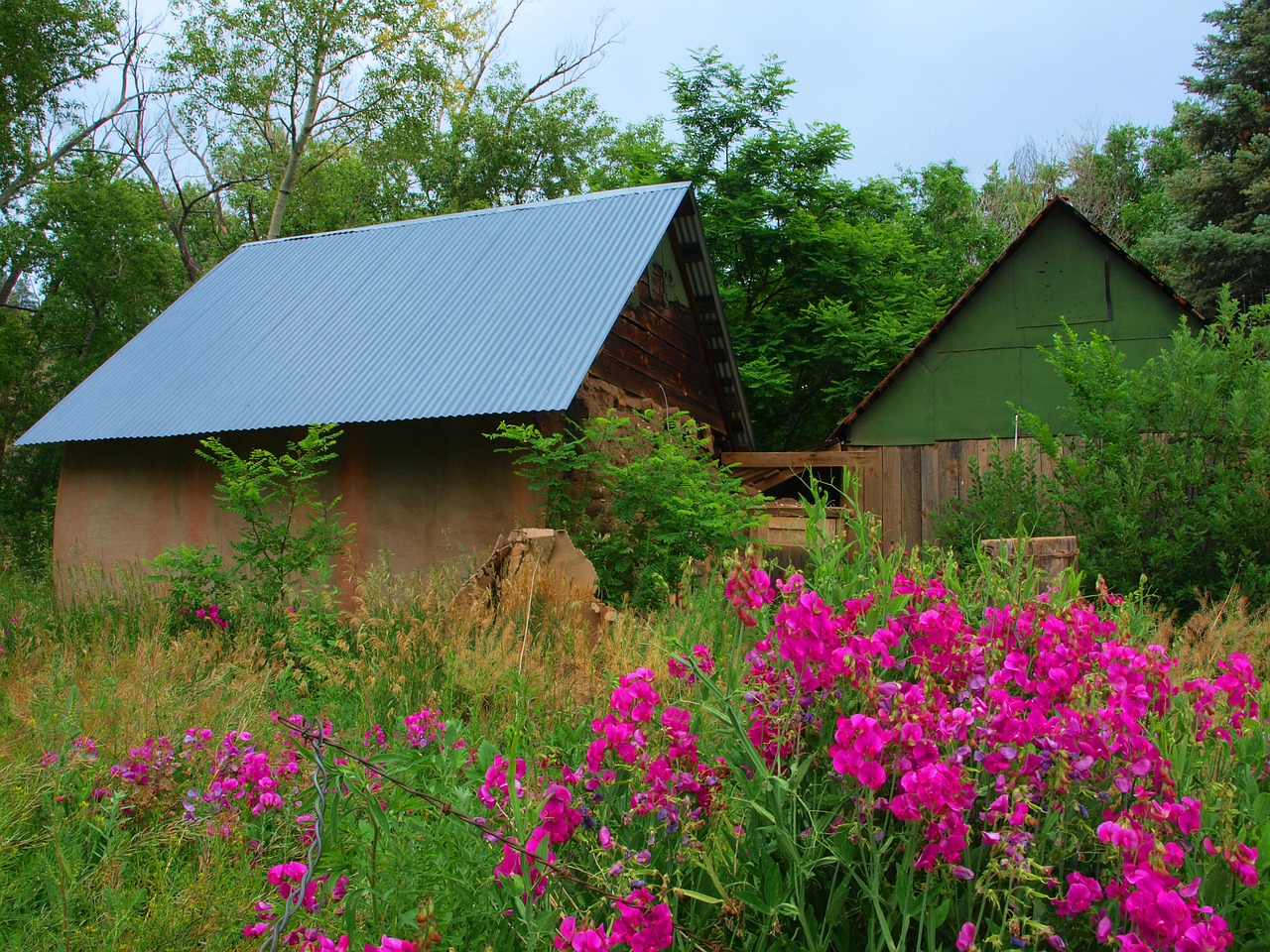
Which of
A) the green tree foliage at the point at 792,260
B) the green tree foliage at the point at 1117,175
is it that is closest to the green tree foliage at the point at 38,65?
the green tree foliage at the point at 792,260

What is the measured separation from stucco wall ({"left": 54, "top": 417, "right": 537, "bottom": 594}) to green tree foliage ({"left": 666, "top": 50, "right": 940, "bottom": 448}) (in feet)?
32.6

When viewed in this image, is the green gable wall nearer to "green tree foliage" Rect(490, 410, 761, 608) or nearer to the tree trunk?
"green tree foliage" Rect(490, 410, 761, 608)

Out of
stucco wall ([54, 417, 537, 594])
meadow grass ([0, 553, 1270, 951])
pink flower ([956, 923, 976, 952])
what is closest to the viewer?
pink flower ([956, 923, 976, 952])

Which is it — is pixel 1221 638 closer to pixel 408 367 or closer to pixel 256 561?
pixel 256 561

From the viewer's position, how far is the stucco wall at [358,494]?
1034 centimetres

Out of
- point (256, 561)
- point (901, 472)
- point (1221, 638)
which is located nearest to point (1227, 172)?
point (901, 472)

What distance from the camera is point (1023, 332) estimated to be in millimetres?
13016

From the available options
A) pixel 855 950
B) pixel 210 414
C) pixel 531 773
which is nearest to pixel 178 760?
pixel 531 773

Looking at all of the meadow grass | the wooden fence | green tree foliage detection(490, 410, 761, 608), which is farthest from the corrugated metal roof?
the wooden fence

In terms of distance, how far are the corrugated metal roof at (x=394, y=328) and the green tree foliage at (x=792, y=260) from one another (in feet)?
23.6

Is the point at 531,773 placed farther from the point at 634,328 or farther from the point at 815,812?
the point at 634,328

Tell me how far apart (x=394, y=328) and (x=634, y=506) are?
4558 millimetres

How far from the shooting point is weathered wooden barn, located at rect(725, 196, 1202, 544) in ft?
41.3

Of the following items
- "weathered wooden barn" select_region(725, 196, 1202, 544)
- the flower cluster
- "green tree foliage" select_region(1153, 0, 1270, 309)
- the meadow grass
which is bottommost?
the meadow grass
